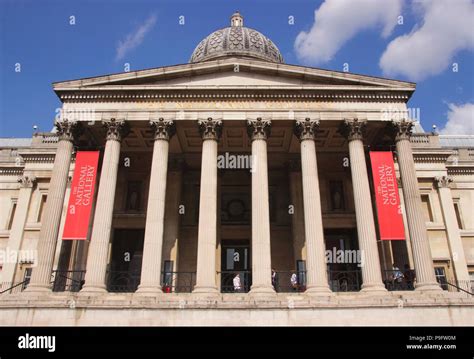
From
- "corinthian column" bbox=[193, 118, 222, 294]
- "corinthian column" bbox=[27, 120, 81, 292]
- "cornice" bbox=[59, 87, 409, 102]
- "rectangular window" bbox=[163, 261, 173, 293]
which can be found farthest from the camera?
"rectangular window" bbox=[163, 261, 173, 293]

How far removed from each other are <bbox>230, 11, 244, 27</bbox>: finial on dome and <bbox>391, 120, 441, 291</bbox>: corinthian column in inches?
780

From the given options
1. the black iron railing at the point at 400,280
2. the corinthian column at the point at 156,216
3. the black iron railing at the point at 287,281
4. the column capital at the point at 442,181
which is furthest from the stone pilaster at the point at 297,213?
the column capital at the point at 442,181

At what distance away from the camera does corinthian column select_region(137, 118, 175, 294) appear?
788 inches

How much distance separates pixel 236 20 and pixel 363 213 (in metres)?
23.9

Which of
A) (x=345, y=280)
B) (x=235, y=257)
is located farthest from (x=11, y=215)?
(x=345, y=280)

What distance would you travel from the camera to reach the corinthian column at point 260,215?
19.9 m

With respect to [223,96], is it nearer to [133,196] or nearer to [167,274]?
[133,196]

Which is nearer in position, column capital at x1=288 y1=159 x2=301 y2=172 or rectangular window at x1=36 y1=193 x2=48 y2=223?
column capital at x1=288 y1=159 x2=301 y2=172

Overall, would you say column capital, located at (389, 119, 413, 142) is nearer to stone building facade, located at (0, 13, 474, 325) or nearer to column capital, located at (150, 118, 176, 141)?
stone building facade, located at (0, 13, 474, 325)

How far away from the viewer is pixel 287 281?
1054 inches

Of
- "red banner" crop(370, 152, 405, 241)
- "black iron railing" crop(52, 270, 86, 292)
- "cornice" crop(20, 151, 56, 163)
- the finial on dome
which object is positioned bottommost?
"black iron railing" crop(52, 270, 86, 292)

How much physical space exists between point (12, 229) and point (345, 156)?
24.9 m

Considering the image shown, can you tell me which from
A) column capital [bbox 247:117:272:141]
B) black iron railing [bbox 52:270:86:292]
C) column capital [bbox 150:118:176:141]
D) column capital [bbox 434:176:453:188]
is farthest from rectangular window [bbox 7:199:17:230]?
column capital [bbox 434:176:453:188]
